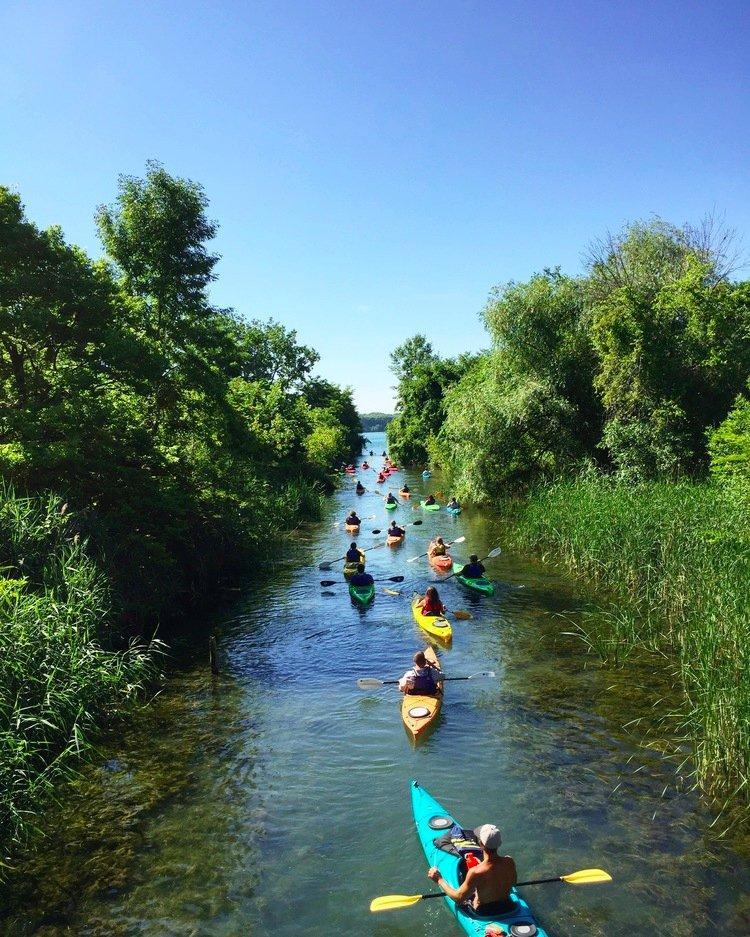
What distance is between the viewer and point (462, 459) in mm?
29859

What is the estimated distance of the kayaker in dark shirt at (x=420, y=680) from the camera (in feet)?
37.4

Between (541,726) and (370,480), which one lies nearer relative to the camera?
(541,726)

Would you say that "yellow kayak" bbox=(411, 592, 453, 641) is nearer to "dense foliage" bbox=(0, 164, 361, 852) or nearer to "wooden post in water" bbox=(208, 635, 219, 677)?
"wooden post in water" bbox=(208, 635, 219, 677)

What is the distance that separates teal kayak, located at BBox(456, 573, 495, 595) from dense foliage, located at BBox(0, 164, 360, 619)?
24.9ft

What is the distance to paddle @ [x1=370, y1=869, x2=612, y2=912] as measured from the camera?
20.9ft

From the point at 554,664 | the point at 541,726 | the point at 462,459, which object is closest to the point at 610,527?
the point at 554,664

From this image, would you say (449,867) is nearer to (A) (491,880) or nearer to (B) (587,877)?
(A) (491,880)

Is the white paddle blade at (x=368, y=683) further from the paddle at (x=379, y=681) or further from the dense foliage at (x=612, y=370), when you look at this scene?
the dense foliage at (x=612, y=370)

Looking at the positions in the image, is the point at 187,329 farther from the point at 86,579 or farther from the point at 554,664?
the point at 554,664

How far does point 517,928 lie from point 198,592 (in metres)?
14.1

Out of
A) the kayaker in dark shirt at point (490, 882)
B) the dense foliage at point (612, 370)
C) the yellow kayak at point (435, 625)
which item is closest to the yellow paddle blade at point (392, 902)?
the kayaker in dark shirt at point (490, 882)

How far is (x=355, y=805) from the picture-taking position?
8492 mm

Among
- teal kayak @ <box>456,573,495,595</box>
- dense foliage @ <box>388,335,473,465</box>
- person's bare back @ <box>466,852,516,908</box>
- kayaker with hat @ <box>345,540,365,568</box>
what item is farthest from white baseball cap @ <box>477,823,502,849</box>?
dense foliage @ <box>388,335,473,465</box>

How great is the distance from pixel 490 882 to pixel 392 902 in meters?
1.04
